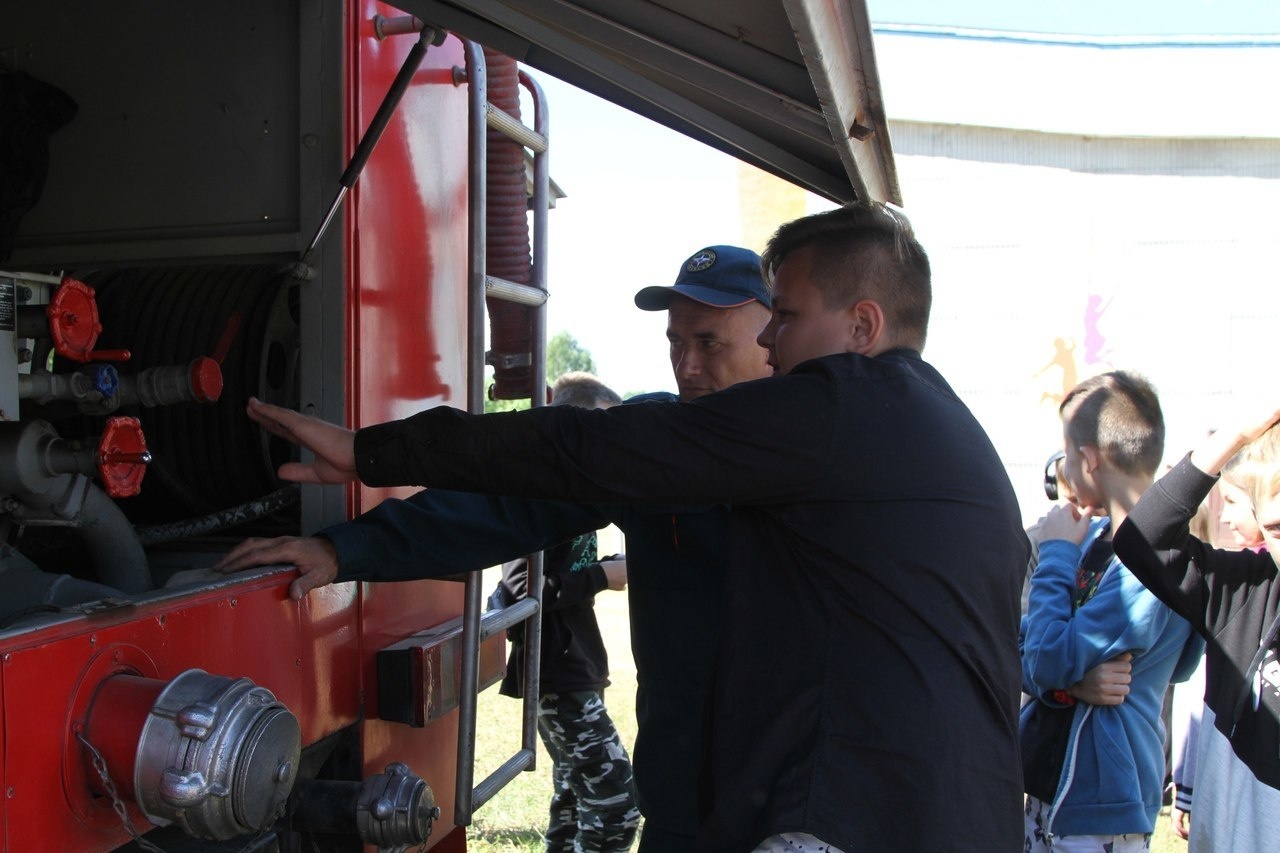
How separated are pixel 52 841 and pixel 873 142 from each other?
1540mm

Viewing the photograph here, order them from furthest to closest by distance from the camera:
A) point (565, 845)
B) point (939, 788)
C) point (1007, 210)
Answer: point (1007, 210) < point (565, 845) < point (939, 788)

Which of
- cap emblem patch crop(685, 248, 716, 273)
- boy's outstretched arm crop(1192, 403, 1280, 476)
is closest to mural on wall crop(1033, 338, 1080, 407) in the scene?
boy's outstretched arm crop(1192, 403, 1280, 476)

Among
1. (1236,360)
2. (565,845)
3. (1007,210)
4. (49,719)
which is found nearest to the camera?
(49,719)

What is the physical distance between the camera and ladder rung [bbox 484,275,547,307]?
8.40 feet

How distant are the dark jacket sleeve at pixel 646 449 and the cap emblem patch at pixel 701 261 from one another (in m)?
1.06

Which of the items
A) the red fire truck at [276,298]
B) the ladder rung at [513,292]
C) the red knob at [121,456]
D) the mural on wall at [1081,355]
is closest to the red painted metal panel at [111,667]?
the red fire truck at [276,298]

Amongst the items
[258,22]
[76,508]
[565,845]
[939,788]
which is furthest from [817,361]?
[565,845]

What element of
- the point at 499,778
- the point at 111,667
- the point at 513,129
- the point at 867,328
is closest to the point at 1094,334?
the point at 513,129

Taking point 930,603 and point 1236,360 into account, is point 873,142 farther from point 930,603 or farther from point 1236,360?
point 1236,360

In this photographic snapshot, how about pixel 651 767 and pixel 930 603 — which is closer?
pixel 930 603

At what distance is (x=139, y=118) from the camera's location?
7.78 ft

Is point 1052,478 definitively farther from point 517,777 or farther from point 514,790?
point 514,790

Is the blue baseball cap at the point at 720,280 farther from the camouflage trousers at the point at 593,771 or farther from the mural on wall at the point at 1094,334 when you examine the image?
the mural on wall at the point at 1094,334

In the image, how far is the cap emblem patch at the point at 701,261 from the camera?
8.79 ft
